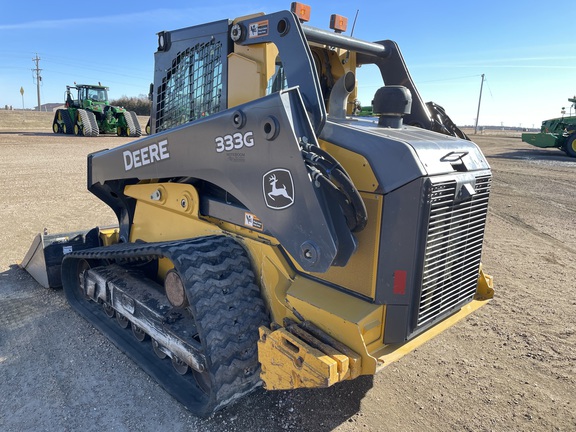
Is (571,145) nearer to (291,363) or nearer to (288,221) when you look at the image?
(288,221)

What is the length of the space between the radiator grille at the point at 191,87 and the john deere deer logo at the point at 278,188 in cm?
107

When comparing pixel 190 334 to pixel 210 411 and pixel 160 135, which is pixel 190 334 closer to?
pixel 210 411

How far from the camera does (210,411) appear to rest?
8.87ft

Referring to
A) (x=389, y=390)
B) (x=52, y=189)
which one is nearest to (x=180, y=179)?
(x=389, y=390)

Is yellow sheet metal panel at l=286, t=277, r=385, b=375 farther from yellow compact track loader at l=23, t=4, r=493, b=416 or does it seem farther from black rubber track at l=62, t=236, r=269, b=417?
black rubber track at l=62, t=236, r=269, b=417

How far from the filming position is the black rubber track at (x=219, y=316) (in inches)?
106

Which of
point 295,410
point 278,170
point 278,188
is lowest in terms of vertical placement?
point 295,410

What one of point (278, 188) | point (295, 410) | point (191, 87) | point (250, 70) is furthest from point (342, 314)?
point (191, 87)

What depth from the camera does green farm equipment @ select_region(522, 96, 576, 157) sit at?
20.2 metres

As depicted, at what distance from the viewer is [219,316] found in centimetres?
274

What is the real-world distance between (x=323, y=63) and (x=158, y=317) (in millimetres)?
2452

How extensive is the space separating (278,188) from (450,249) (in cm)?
113

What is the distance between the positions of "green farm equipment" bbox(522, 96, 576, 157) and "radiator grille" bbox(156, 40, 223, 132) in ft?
70.9

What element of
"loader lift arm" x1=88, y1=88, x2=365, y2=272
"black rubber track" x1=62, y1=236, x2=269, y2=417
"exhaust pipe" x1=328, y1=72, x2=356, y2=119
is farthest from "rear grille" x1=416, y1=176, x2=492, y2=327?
"exhaust pipe" x1=328, y1=72, x2=356, y2=119
